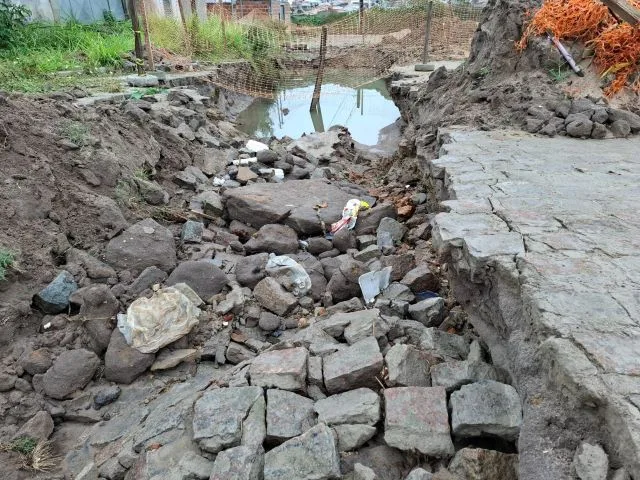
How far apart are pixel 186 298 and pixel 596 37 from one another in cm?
505

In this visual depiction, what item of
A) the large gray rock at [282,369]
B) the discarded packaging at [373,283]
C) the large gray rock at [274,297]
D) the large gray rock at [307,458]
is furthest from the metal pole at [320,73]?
the large gray rock at [307,458]

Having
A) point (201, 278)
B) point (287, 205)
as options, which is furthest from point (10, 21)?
point (201, 278)

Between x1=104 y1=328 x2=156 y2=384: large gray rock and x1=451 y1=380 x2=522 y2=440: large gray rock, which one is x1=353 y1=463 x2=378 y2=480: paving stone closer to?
x1=451 y1=380 x2=522 y2=440: large gray rock

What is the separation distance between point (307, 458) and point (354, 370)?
1.66 feet

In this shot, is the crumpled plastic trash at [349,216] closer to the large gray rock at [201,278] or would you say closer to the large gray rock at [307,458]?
the large gray rock at [201,278]

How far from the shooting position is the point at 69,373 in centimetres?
299

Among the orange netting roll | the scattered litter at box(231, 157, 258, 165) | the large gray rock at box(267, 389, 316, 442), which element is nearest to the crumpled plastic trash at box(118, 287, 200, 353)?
the large gray rock at box(267, 389, 316, 442)

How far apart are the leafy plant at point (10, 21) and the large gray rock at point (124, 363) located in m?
7.99

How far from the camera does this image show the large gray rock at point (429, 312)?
9.36 ft

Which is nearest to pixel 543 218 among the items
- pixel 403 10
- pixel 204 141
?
pixel 204 141

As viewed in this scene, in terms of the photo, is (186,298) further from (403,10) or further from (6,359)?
(403,10)

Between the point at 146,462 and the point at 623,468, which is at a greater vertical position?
the point at 623,468

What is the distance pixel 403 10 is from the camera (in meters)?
17.0

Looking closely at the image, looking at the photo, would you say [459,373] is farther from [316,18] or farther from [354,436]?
[316,18]
